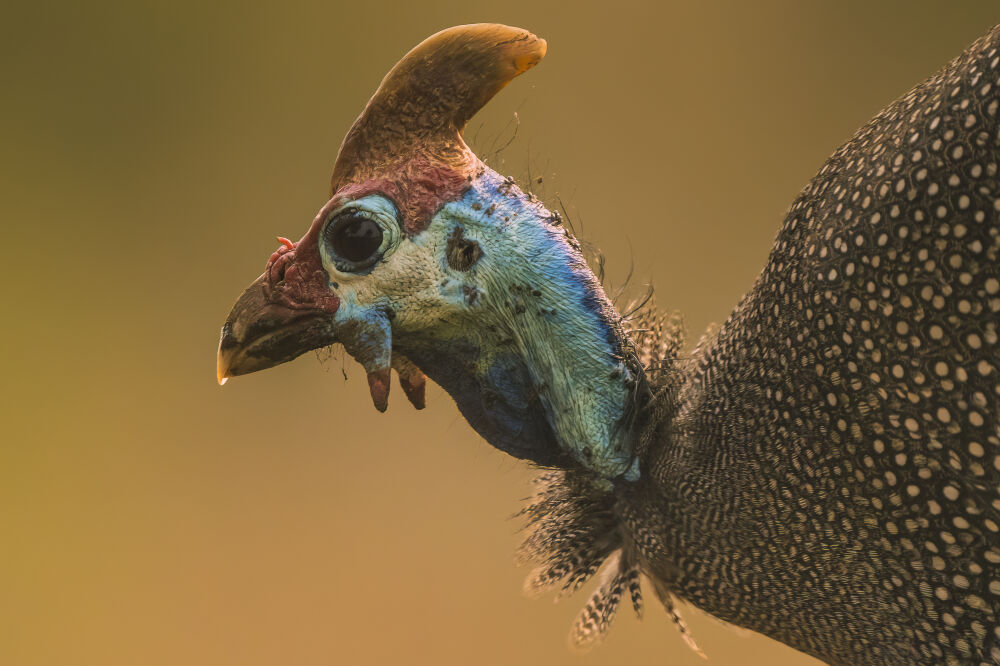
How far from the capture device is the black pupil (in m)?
1.07

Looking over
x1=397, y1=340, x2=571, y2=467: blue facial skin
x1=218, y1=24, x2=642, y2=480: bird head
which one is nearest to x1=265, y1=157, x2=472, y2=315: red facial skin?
x1=218, y1=24, x2=642, y2=480: bird head

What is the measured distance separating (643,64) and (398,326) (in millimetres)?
1263

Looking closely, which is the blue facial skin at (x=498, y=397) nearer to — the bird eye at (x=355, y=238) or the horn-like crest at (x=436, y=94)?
the bird eye at (x=355, y=238)

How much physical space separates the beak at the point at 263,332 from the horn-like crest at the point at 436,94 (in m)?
0.21

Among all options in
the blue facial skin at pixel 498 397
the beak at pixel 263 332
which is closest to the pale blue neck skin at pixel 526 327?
the blue facial skin at pixel 498 397

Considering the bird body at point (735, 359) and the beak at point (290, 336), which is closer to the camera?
the bird body at point (735, 359)

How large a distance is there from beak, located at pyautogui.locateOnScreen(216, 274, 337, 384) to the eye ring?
83mm

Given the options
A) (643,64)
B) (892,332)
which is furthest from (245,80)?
(892,332)

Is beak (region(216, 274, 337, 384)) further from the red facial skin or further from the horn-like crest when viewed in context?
the horn-like crest

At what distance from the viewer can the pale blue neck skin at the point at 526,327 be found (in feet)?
3.48

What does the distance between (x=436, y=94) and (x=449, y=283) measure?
271mm

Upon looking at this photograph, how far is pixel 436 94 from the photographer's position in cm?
109

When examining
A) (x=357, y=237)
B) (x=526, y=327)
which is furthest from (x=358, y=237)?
(x=526, y=327)

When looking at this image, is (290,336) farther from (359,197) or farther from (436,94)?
(436,94)
